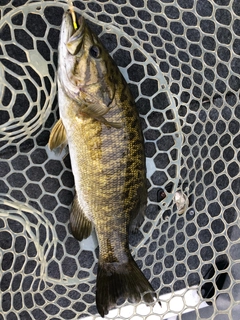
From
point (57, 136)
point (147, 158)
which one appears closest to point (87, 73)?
point (57, 136)

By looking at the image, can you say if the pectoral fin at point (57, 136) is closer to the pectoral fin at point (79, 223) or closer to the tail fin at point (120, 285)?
the pectoral fin at point (79, 223)

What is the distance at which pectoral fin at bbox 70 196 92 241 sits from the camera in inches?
50.2

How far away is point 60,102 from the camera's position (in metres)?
1.19

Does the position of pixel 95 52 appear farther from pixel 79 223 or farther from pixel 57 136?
pixel 79 223

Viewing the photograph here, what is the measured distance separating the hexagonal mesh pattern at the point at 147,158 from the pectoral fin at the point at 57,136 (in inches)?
3.0

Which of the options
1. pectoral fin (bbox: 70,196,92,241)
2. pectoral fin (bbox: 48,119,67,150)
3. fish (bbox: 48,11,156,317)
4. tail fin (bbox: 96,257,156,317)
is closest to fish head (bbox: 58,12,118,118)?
fish (bbox: 48,11,156,317)

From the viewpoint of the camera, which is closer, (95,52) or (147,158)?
(95,52)

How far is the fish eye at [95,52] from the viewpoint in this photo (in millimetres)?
1130

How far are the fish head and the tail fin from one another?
48 centimetres

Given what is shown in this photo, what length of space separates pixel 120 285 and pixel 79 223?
23 cm

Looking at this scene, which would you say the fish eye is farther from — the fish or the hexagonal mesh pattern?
the hexagonal mesh pattern

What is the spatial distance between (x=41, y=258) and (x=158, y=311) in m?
0.51

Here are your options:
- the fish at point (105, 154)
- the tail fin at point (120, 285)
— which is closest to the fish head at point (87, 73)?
the fish at point (105, 154)

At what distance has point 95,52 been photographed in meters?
1.14
